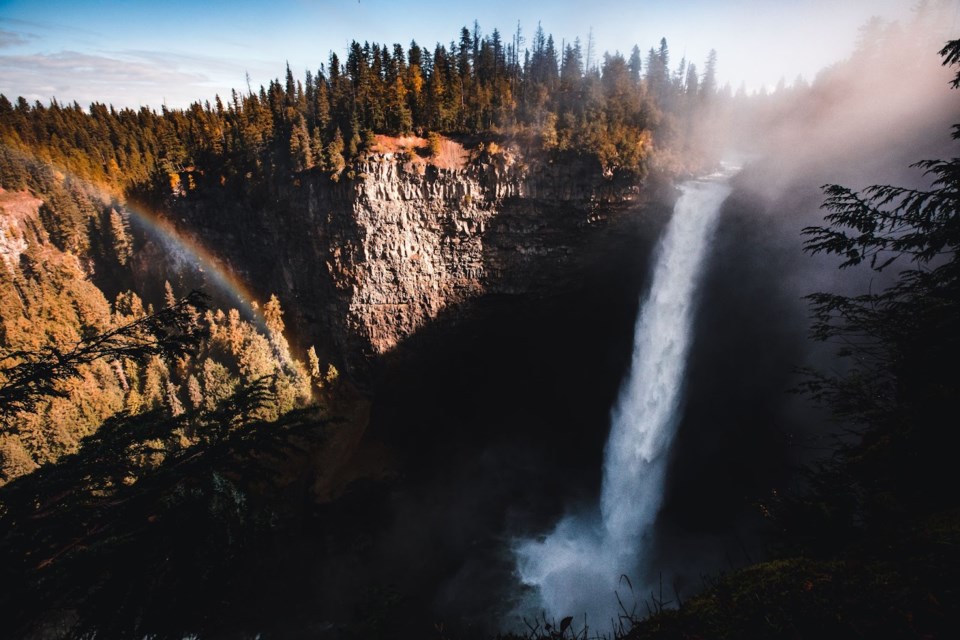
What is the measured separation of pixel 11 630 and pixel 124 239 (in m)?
58.2

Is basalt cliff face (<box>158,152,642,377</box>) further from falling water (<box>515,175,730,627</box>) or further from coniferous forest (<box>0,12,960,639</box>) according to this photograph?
falling water (<box>515,175,730,627</box>)

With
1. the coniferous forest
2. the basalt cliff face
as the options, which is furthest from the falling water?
the basalt cliff face

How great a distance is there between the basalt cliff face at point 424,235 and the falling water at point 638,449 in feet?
16.3

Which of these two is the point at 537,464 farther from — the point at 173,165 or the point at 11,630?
the point at 173,165

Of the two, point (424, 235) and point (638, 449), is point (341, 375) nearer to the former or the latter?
point (424, 235)

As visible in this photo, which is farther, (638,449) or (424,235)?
(424,235)

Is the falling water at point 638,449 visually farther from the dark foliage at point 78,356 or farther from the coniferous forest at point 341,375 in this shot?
the dark foliage at point 78,356

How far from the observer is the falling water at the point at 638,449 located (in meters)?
23.0

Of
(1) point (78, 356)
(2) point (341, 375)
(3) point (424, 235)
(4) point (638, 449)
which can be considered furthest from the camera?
(2) point (341, 375)

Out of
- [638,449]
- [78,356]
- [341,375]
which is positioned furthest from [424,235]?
[78,356]

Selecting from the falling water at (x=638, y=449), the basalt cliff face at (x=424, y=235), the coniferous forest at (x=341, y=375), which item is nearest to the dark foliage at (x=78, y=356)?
the coniferous forest at (x=341, y=375)

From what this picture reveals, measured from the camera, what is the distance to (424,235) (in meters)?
33.1

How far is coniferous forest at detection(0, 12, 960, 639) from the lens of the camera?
4332 millimetres

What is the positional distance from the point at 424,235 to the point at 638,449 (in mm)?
21649
